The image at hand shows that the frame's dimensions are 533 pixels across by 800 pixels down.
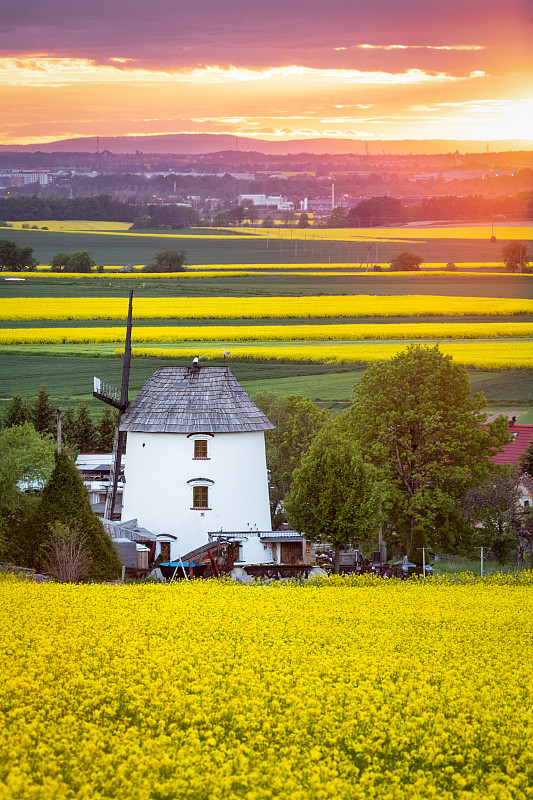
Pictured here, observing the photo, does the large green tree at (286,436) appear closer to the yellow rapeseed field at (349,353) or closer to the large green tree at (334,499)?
the yellow rapeseed field at (349,353)

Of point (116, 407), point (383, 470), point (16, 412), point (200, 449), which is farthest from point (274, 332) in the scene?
point (200, 449)

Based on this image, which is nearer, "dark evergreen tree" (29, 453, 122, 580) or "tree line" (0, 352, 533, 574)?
"dark evergreen tree" (29, 453, 122, 580)

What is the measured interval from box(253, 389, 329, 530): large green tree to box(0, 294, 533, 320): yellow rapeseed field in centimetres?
1878

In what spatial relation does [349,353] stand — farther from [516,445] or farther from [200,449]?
[200,449]

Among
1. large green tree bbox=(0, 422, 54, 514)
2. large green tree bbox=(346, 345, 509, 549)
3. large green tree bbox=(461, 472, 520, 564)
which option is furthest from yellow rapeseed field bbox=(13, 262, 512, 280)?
large green tree bbox=(0, 422, 54, 514)

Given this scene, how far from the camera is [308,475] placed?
113 ft

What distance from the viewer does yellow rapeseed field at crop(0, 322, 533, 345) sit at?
6062 cm

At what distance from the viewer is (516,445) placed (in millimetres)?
50125

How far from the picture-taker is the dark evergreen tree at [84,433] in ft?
166

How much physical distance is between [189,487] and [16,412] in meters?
14.9

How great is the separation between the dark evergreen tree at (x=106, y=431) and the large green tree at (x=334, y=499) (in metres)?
17.6

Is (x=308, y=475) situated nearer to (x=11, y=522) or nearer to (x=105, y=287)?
(x=11, y=522)

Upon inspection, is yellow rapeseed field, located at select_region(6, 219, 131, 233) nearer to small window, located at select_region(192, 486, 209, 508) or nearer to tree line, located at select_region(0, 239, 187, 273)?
tree line, located at select_region(0, 239, 187, 273)

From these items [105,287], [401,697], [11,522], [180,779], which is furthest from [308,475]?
[105,287]
